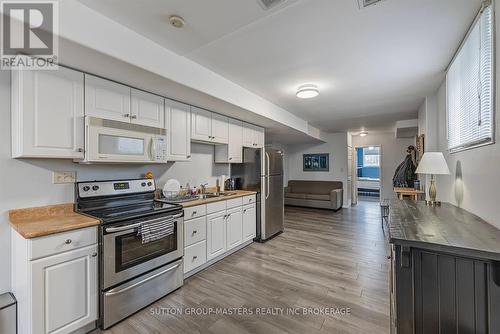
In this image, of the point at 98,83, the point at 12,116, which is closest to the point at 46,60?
the point at 98,83

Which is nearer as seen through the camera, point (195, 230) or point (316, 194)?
point (195, 230)

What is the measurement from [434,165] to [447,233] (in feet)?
3.95

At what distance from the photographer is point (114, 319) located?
183 centimetres

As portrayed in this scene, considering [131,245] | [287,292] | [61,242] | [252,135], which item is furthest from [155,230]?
[252,135]

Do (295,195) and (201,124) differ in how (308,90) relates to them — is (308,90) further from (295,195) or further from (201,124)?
(295,195)

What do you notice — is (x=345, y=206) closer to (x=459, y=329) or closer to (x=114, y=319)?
(x=459, y=329)

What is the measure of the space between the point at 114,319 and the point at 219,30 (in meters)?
2.59

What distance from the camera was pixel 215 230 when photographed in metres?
2.99

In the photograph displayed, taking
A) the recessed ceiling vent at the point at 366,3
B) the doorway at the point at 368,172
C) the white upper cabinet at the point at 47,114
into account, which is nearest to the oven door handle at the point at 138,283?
the white upper cabinet at the point at 47,114

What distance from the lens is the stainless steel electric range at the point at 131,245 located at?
1.81m

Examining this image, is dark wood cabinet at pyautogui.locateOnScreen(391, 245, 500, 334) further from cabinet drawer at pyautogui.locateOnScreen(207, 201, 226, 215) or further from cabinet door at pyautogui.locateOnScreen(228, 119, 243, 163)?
cabinet door at pyautogui.locateOnScreen(228, 119, 243, 163)

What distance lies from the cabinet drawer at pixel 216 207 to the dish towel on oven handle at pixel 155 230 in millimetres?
637

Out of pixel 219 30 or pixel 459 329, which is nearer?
pixel 459 329

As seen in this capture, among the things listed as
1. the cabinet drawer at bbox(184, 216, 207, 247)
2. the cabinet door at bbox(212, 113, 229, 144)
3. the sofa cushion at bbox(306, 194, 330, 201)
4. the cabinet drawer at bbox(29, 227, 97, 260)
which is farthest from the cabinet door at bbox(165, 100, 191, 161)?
the sofa cushion at bbox(306, 194, 330, 201)
